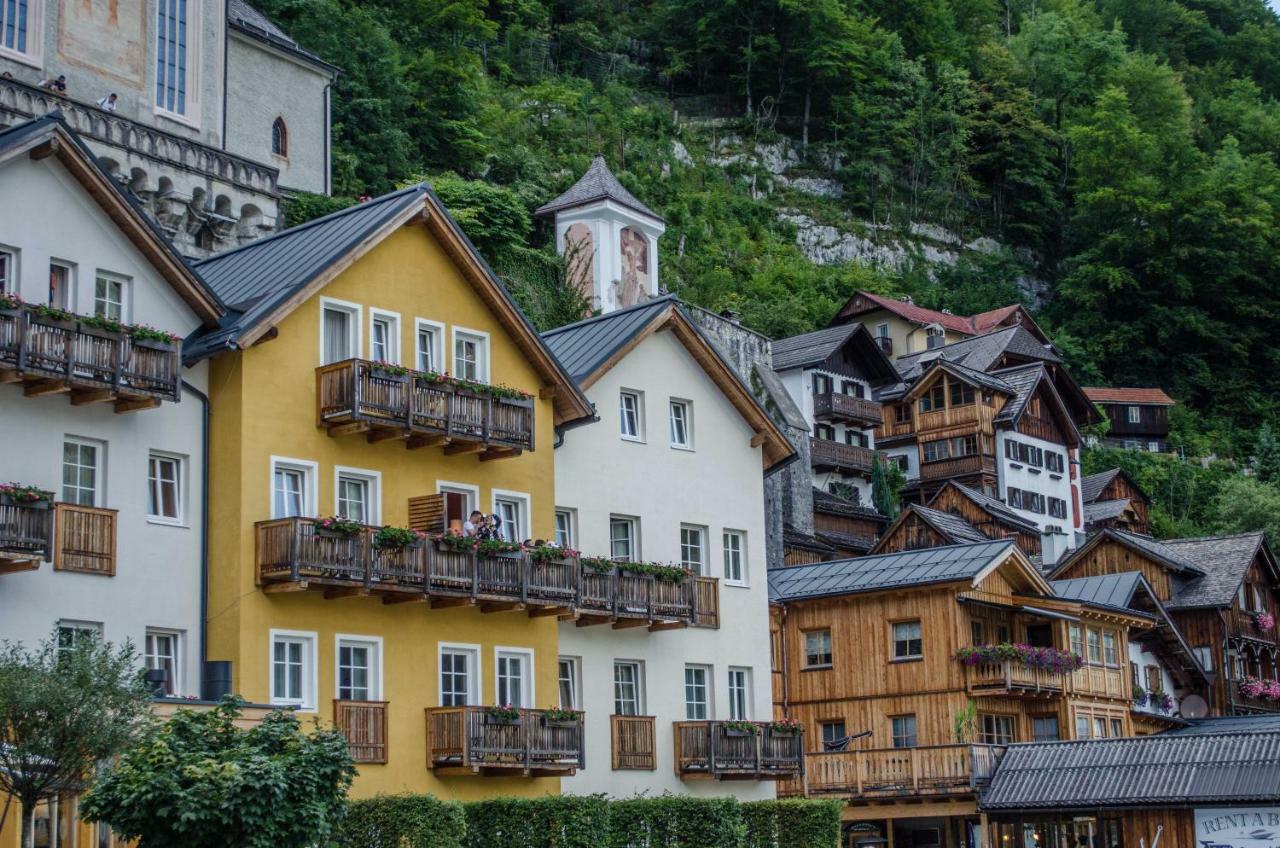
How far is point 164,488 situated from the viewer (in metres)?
32.4

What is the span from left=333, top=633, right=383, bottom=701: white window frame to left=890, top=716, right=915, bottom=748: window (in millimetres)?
21207

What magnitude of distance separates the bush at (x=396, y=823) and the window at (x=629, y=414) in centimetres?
1445

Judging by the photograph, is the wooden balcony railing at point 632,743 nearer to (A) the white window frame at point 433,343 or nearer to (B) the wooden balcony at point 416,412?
(B) the wooden balcony at point 416,412

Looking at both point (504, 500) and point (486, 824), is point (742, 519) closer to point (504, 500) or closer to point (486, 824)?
point (504, 500)

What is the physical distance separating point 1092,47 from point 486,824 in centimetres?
12936

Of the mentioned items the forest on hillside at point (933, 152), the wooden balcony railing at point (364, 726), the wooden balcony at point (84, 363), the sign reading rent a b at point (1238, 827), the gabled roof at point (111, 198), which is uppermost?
the forest on hillside at point (933, 152)

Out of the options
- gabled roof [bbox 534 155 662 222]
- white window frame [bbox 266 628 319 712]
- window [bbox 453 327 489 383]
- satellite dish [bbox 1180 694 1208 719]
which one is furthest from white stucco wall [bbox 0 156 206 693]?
satellite dish [bbox 1180 694 1208 719]

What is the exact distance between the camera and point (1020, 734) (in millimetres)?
53438

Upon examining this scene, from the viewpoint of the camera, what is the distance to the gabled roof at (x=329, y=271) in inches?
1304

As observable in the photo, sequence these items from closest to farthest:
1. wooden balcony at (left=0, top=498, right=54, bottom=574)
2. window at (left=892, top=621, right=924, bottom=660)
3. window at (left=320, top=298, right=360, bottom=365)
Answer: wooden balcony at (left=0, top=498, right=54, bottom=574) < window at (left=320, top=298, right=360, bottom=365) < window at (left=892, top=621, right=924, bottom=660)

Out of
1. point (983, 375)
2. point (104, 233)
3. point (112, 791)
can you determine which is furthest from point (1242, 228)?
point (112, 791)

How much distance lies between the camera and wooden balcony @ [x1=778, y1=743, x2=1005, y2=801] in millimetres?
48875

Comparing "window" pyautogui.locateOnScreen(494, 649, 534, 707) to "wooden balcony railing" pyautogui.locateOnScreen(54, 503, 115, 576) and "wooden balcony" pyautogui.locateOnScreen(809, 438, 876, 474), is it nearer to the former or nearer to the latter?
"wooden balcony railing" pyautogui.locateOnScreen(54, 503, 115, 576)

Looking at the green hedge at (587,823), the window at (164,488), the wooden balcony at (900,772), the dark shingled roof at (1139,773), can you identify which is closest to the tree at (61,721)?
the green hedge at (587,823)
